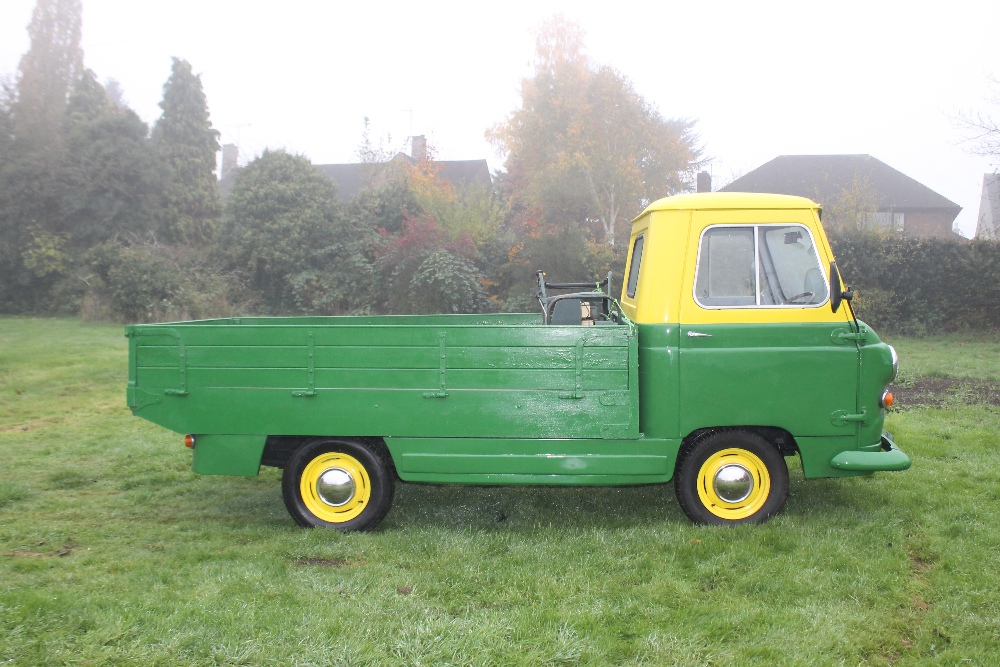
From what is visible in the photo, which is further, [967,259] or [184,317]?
[184,317]

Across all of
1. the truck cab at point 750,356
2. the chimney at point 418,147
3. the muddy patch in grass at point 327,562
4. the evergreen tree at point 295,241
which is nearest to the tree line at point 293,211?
the evergreen tree at point 295,241

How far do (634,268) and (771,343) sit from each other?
1.43 meters

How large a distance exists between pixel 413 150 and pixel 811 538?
3158 centimetres

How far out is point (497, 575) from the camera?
14.9 feet

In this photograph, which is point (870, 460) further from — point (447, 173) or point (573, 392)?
point (447, 173)

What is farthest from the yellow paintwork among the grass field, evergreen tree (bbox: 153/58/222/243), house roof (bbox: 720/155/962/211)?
house roof (bbox: 720/155/962/211)

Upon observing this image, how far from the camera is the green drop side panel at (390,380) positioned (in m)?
5.15

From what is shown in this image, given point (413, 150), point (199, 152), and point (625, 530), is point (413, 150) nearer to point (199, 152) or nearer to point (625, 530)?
point (199, 152)

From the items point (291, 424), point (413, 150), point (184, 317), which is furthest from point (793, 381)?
point (413, 150)

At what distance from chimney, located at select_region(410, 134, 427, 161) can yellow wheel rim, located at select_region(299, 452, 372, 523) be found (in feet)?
89.8

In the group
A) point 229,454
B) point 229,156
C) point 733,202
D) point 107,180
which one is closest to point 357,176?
point 229,156

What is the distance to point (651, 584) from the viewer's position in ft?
14.4

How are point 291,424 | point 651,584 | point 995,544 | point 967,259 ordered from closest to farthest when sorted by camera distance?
point 651,584, point 995,544, point 291,424, point 967,259

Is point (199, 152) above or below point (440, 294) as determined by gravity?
above
